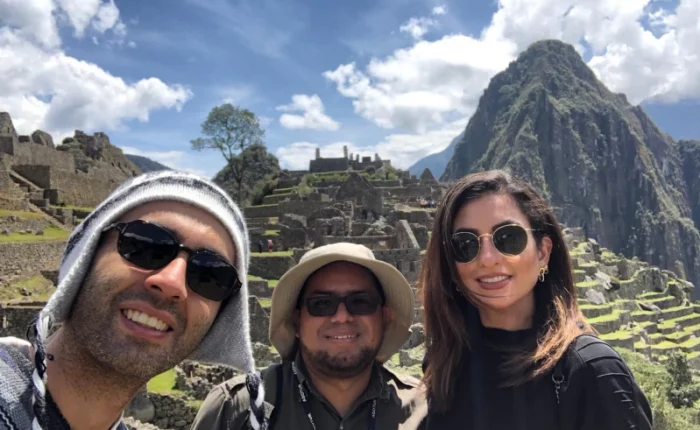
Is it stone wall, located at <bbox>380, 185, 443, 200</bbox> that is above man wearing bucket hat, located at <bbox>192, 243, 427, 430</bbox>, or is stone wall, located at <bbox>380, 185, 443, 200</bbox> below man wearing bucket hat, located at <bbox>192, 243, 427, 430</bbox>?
above

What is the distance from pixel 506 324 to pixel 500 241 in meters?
0.48

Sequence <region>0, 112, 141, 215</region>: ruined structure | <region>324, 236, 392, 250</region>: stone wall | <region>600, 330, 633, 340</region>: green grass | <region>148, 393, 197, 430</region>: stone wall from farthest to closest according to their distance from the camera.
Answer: <region>0, 112, 141, 215</region>: ruined structure
<region>324, 236, 392, 250</region>: stone wall
<region>600, 330, 633, 340</region>: green grass
<region>148, 393, 197, 430</region>: stone wall

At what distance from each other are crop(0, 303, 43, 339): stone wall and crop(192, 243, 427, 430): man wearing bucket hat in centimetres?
1070

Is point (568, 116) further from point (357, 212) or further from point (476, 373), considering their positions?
point (476, 373)

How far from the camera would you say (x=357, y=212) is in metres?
25.8

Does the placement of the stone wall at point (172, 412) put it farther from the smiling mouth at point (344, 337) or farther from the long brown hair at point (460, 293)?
the long brown hair at point (460, 293)

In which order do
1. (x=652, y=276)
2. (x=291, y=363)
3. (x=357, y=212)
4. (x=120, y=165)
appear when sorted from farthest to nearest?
(x=120, y=165) < (x=652, y=276) < (x=357, y=212) < (x=291, y=363)

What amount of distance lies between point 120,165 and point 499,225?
4601 centimetres

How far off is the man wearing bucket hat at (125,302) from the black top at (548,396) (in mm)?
1135

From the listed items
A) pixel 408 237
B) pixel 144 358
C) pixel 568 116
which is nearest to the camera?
pixel 144 358

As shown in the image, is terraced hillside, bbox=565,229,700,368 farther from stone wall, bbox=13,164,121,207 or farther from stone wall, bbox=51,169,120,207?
stone wall, bbox=51,169,120,207

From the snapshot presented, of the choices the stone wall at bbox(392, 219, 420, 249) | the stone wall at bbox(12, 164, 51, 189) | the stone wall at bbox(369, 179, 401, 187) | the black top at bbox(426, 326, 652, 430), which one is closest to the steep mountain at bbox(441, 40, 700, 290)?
the stone wall at bbox(369, 179, 401, 187)

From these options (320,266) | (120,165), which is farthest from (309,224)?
(120,165)

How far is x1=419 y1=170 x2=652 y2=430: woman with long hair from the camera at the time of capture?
2.31 metres
